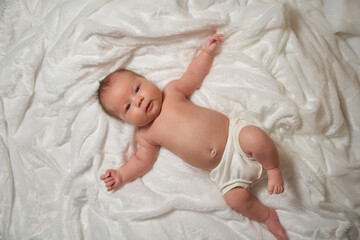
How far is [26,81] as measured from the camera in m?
1.52

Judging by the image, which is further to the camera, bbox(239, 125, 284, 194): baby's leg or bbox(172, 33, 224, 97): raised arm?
bbox(172, 33, 224, 97): raised arm

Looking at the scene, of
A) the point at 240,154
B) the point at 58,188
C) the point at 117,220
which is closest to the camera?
the point at 240,154

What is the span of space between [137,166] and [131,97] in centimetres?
34

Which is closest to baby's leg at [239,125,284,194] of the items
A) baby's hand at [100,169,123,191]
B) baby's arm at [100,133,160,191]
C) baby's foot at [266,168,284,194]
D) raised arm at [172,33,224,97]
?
baby's foot at [266,168,284,194]

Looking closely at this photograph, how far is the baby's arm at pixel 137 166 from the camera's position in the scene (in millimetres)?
1402

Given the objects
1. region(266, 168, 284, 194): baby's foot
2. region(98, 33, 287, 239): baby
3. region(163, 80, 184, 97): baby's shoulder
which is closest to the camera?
region(266, 168, 284, 194): baby's foot

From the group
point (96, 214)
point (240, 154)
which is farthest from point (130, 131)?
point (240, 154)

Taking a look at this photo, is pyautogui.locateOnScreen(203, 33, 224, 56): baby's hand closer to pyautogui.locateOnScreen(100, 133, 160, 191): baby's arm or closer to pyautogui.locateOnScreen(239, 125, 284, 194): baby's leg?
pyautogui.locateOnScreen(239, 125, 284, 194): baby's leg

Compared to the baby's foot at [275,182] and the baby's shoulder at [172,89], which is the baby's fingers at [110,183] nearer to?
the baby's shoulder at [172,89]

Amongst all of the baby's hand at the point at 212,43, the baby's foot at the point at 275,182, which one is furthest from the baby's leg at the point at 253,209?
the baby's hand at the point at 212,43

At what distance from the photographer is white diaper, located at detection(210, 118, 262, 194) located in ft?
4.26

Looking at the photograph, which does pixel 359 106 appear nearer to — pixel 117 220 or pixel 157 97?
pixel 157 97

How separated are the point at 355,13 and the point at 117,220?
1459 mm

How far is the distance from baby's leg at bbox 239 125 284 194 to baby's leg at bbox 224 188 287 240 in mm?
148
